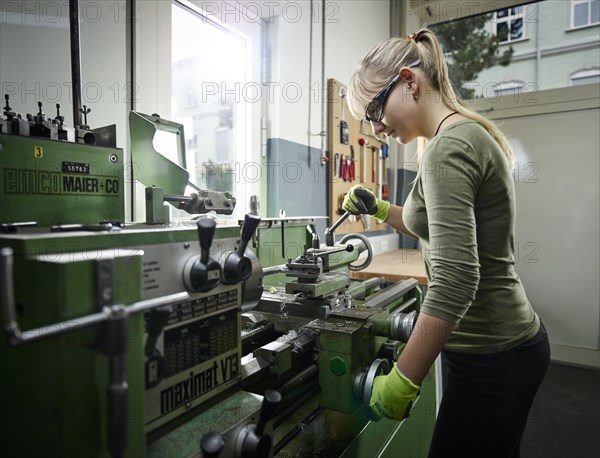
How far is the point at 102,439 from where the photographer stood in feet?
1.64

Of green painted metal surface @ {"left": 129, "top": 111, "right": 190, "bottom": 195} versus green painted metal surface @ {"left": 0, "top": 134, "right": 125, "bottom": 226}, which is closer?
green painted metal surface @ {"left": 0, "top": 134, "right": 125, "bottom": 226}

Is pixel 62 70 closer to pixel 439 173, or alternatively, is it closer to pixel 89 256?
pixel 89 256

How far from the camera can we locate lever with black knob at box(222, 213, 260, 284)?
2.26 ft

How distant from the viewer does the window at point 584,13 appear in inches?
129

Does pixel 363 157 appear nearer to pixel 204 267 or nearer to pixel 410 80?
pixel 410 80

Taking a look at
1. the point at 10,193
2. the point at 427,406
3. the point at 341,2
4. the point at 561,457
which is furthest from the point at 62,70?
the point at 561,457

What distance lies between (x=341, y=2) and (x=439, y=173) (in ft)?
7.37

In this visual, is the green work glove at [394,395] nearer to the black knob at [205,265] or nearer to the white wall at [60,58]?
the black knob at [205,265]

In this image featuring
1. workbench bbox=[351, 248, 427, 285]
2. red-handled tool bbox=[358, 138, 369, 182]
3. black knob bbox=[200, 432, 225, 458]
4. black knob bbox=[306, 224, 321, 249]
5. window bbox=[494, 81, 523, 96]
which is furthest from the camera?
window bbox=[494, 81, 523, 96]

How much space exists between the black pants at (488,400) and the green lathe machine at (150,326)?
18 cm

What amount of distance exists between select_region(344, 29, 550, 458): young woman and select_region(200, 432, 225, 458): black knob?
41 cm

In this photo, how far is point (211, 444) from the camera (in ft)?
1.87

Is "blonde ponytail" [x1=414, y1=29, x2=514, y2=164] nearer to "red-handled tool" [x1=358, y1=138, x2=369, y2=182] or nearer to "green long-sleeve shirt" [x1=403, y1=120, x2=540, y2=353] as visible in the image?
"green long-sleeve shirt" [x1=403, y1=120, x2=540, y2=353]

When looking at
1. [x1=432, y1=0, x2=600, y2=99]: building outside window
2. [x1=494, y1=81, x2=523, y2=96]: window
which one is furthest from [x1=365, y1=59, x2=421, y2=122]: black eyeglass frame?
[x1=494, y1=81, x2=523, y2=96]: window
